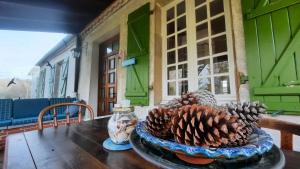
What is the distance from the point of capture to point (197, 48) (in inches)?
89.3

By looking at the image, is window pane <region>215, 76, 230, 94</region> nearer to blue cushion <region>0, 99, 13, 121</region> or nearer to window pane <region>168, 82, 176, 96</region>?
window pane <region>168, 82, 176, 96</region>

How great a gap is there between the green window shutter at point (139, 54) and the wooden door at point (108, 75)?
0.98 metres

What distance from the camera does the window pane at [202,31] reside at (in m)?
2.22

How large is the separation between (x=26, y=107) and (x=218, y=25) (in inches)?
183

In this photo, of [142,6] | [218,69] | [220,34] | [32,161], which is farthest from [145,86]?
[32,161]

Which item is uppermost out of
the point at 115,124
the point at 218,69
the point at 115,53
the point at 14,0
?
the point at 14,0

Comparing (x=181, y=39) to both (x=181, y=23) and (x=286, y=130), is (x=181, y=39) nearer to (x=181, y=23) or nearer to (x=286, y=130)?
(x=181, y=23)

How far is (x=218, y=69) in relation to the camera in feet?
6.61

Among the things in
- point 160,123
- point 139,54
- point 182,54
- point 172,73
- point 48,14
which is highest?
point 48,14

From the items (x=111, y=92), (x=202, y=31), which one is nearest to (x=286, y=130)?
(x=202, y=31)

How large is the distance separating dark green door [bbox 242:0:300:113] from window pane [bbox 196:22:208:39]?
0.66m

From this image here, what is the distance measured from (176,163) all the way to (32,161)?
0.52m

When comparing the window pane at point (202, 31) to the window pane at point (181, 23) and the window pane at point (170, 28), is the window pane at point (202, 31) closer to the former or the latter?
the window pane at point (181, 23)

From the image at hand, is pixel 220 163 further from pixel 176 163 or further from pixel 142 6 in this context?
pixel 142 6
